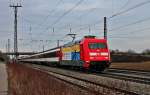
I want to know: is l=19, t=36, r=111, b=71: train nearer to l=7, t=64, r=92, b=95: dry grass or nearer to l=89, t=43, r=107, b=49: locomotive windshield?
l=89, t=43, r=107, b=49: locomotive windshield

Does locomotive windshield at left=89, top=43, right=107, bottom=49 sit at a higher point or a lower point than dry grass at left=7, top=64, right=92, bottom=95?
higher

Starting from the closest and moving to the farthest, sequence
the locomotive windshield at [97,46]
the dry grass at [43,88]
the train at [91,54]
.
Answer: the dry grass at [43,88] → the train at [91,54] → the locomotive windshield at [97,46]

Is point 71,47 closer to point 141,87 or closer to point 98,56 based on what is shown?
point 98,56

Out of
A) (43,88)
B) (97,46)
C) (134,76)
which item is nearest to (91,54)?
(97,46)

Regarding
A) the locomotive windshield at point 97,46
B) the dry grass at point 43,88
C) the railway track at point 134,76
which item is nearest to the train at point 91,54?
the locomotive windshield at point 97,46

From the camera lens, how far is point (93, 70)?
40.4m

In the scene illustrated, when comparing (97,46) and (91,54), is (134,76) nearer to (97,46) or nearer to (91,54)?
(91,54)

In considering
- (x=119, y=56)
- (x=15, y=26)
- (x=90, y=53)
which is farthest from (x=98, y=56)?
(x=119, y=56)

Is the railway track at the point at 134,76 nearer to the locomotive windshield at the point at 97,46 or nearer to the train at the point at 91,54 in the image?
the train at the point at 91,54

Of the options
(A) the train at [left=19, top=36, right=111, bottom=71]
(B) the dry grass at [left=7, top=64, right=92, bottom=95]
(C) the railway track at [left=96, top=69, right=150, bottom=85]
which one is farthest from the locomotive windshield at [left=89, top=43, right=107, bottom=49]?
(B) the dry grass at [left=7, top=64, right=92, bottom=95]

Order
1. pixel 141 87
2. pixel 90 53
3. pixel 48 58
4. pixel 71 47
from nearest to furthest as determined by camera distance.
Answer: pixel 141 87 → pixel 90 53 → pixel 71 47 → pixel 48 58

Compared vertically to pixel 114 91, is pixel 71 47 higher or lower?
higher

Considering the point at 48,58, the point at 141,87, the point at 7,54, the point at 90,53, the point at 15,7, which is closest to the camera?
the point at 141,87

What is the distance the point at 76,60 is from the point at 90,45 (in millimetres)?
2398
